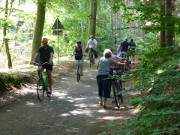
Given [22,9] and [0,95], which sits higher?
[22,9]

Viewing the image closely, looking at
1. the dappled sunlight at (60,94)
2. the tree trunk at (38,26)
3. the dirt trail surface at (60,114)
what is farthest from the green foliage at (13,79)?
the tree trunk at (38,26)

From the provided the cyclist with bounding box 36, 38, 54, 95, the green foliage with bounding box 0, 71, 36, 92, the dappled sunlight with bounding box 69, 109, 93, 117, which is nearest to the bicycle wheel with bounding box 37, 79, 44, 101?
the cyclist with bounding box 36, 38, 54, 95

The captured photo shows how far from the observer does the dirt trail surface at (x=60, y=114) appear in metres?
12.5

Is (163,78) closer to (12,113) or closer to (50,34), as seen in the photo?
(12,113)

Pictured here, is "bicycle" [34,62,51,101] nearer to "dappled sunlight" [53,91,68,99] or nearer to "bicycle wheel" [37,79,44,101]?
"bicycle wheel" [37,79,44,101]

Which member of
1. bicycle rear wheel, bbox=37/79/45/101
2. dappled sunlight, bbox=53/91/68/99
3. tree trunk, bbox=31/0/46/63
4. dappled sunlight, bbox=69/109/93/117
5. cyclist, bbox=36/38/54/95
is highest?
tree trunk, bbox=31/0/46/63

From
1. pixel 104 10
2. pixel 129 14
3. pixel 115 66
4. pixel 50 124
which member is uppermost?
pixel 104 10

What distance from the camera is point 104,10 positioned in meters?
59.7

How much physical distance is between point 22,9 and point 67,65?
21.0 feet

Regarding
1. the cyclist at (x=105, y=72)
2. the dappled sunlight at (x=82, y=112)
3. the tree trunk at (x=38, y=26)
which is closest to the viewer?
the dappled sunlight at (x=82, y=112)

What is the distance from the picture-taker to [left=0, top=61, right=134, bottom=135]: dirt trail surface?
12.5 metres

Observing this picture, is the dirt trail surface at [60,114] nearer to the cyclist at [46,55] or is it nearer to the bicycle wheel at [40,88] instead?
the bicycle wheel at [40,88]

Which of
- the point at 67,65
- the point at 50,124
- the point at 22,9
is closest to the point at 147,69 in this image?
the point at 50,124

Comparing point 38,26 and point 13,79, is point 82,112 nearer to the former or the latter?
point 13,79
